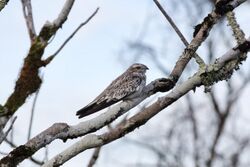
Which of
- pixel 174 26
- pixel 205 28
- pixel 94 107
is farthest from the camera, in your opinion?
pixel 94 107

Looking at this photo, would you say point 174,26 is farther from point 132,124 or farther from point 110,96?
point 132,124

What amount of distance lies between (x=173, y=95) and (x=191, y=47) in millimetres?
363

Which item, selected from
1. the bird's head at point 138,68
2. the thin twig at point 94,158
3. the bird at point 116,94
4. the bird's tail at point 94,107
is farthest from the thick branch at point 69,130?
the thin twig at point 94,158

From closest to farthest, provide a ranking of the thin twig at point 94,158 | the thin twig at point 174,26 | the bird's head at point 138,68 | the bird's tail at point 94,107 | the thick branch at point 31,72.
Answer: the thick branch at point 31,72, the thin twig at point 174,26, the bird's tail at point 94,107, the bird's head at point 138,68, the thin twig at point 94,158

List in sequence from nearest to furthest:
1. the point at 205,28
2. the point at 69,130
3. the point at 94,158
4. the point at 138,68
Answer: the point at 69,130
the point at 205,28
the point at 138,68
the point at 94,158

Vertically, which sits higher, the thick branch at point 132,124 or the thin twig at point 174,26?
the thin twig at point 174,26

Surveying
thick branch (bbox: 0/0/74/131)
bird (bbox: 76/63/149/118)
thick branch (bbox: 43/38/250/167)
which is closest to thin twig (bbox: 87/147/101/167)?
bird (bbox: 76/63/149/118)

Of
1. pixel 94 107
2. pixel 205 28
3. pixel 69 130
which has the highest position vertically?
pixel 205 28

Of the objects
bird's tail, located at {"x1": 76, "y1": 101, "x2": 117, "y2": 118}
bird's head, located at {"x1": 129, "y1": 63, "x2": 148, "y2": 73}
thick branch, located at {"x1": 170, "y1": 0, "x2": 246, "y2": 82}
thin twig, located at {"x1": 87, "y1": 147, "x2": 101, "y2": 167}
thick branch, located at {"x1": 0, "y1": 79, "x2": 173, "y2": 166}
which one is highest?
bird's head, located at {"x1": 129, "y1": 63, "x2": 148, "y2": 73}

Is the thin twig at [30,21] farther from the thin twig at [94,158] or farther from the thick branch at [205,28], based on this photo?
the thin twig at [94,158]

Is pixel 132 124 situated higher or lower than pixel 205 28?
lower

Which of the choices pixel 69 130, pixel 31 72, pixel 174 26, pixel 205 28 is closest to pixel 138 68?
pixel 174 26

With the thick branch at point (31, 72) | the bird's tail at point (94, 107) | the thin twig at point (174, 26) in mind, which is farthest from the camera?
the bird's tail at point (94, 107)

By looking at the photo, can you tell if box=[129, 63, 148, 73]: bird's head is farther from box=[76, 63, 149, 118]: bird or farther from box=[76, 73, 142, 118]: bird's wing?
box=[76, 73, 142, 118]: bird's wing
